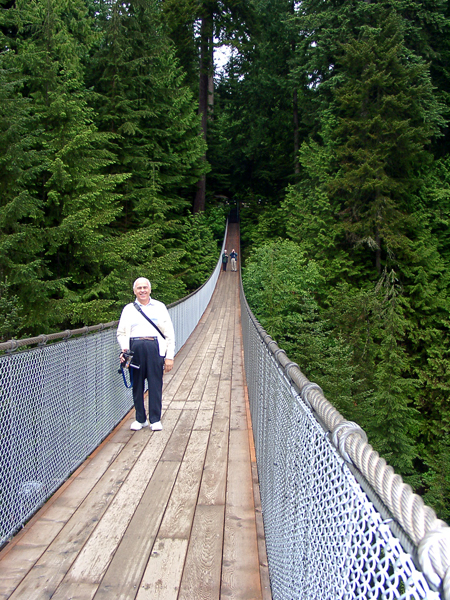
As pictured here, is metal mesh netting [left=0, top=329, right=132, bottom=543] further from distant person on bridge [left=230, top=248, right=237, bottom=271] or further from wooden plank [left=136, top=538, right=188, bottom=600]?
distant person on bridge [left=230, top=248, right=237, bottom=271]

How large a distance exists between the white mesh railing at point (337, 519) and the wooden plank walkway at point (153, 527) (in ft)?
1.01

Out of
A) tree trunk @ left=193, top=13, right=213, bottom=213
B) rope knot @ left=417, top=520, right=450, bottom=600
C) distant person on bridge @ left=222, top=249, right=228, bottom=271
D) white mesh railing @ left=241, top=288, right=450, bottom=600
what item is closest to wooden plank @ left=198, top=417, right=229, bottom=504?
white mesh railing @ left=241, top=288, right=450, bottom=600

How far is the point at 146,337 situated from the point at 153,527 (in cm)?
185

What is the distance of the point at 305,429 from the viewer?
5.48 ft

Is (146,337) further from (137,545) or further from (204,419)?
(137,545)

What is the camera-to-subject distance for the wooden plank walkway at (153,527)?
7.05ft

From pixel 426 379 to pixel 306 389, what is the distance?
16.2 metres

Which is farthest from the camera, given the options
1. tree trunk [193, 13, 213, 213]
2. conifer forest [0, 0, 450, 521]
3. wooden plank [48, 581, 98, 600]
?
tree trunk [193, 13, 213, 213]

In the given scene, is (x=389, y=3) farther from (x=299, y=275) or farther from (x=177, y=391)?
(x=177, y=391)

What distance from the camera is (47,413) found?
3041 millimetres

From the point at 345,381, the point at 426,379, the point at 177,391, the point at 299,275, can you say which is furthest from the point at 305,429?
the point at 426,379

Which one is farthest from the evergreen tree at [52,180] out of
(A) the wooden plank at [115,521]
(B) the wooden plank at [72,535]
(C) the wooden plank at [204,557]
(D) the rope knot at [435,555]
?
(D) the rope knot at [435,555]

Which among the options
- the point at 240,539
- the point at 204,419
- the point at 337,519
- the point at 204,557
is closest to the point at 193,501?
the point at 240,539

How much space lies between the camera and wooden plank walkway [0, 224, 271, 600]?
2148 millimetres
